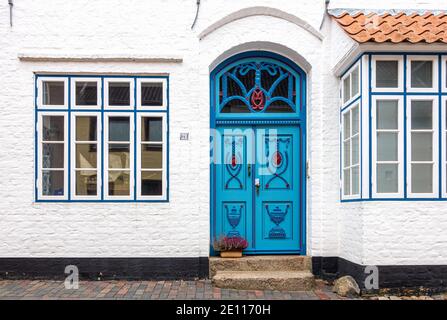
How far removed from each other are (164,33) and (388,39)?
11.2 ft

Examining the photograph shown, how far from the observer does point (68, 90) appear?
8133 mm

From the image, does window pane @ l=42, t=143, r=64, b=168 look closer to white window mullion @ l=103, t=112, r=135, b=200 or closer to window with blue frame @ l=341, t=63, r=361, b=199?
white window mullion @ l=103, t=112, r=135, b=200

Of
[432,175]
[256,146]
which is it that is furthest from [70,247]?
[432,175]

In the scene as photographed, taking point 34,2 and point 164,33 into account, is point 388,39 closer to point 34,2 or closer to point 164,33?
point 164,33

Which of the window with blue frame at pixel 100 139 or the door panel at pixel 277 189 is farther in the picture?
the door panel at pixel 277 189

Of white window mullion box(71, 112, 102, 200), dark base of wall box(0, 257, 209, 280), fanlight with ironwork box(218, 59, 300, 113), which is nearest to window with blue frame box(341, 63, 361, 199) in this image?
fanlight with ironwork box(218, 59, 300, 113)

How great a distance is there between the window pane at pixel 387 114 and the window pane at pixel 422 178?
65 centimetres

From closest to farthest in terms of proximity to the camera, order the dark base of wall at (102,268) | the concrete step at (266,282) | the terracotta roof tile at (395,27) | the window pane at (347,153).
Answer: the terracotta roof tile at (395,27), the concrete step at (266,282), the window pane at (347,153), the dark base of wall at (102,268)

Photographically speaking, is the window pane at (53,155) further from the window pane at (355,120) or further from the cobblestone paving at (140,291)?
the window pane at (355,120)

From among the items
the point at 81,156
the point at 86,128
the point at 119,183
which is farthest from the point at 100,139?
the point at 119,183

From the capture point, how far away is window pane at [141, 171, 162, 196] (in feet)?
26.7

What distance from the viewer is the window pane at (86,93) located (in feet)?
26.8

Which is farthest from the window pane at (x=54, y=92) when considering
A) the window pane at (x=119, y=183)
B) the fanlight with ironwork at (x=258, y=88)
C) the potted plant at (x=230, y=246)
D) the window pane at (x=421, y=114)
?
the window pane at (x=421, y=114)

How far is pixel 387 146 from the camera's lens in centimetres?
715
